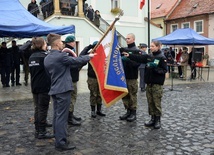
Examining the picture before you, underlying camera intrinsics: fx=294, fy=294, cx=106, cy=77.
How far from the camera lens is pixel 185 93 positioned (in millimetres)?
11008

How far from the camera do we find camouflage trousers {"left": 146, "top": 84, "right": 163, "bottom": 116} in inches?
233

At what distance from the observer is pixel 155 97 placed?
5.92 metres

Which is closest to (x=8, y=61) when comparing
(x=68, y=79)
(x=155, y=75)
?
(x=155, y=75)

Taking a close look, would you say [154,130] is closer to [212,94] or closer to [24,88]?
[212,94]

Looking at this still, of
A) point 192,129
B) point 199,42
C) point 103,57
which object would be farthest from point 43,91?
point 199,42

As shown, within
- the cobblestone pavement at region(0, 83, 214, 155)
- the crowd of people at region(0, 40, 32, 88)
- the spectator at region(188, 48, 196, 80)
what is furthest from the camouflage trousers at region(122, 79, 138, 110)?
the spectator at region(188, 48, 196, 80)

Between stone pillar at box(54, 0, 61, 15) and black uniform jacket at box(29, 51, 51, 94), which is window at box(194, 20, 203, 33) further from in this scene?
black uniform jacket at box(29, 51, 51, 94)

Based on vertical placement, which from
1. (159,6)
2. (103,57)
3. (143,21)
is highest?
(159,6)

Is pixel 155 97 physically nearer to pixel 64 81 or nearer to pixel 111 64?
pixel 111 64

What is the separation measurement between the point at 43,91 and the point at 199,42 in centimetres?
1210

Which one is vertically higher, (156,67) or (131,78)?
(156,67)

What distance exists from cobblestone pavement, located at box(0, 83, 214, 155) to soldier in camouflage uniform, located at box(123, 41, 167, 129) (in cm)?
43

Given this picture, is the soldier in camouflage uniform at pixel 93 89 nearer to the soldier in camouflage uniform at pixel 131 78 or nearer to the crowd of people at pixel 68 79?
the crowd of people at pixel 68 79

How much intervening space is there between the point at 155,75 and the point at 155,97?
443mm
